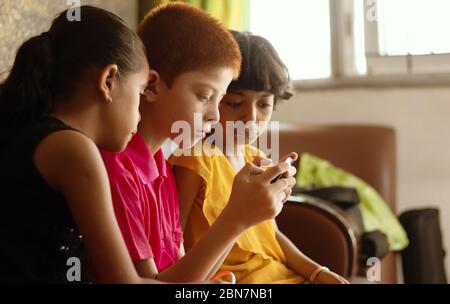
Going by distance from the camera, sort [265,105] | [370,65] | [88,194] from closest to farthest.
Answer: [88,194], [265,105], [370,65]

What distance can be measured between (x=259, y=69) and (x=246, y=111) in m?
0.09

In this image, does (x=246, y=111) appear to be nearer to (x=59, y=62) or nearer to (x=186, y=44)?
(x=186, y=44)

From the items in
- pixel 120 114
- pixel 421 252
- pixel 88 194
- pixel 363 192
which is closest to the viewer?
pixel 88 194

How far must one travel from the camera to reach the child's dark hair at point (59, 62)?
0.85 metres

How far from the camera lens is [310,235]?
158 centimetres

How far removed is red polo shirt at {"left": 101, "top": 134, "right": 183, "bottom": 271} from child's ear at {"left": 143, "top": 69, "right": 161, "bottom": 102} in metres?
0.07

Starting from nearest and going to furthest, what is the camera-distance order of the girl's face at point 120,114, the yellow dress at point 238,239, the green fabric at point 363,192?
the girl's face at point 120,114 → the yellow dress at point 238,239 → the green fabric at point 363,192

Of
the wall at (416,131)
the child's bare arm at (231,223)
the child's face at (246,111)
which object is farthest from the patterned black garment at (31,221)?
the wall at (416,131)

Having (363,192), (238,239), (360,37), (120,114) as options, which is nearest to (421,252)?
(363,192)

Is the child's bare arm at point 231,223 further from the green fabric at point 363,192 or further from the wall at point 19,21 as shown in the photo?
the green fabric at point 363,192

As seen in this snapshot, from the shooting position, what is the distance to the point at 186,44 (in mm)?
1031

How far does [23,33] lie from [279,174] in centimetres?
98

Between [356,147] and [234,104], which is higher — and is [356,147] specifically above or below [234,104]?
below
